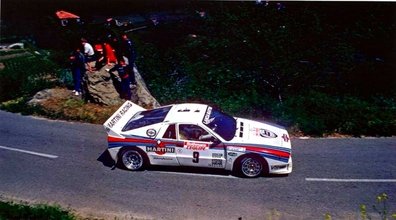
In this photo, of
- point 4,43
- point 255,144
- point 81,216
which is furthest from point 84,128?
point 4,43

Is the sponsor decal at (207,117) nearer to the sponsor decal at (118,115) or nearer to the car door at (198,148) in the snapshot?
the car door at (198,148)

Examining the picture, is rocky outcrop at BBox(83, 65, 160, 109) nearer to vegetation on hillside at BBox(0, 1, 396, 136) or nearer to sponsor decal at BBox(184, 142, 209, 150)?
vegetation on hillside at BBox(0, 1, 396, 136)

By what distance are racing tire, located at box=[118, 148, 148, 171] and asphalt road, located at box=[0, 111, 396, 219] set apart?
0.62ft

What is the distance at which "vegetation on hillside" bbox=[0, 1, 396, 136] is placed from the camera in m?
14.2

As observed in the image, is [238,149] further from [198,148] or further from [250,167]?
[198,148]

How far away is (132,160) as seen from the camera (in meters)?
10.7

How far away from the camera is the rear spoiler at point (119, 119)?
421 inches

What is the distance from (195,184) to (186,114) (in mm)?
1836

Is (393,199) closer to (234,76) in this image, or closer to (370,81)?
(370,81)

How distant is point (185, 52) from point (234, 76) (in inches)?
123

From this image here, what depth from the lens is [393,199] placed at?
952 cm

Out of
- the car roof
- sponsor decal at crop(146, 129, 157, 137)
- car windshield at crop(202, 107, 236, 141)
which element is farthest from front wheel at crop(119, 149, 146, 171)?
car windshield at crop(202, 107, 236, 141)

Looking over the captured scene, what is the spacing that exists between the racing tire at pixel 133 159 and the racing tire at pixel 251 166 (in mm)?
2353

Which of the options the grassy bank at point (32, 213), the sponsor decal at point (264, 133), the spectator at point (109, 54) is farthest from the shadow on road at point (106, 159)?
the spectator at point (109, 54)
